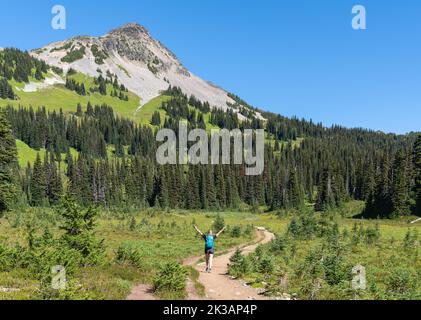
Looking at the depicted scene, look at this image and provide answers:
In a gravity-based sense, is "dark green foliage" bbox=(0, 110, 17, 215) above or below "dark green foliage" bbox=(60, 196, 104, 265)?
above

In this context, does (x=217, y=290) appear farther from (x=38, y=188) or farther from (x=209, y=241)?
(x=38, y=188)

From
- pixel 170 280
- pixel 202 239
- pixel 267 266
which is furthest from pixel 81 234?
pixel 202 239

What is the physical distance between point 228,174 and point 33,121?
88.4m

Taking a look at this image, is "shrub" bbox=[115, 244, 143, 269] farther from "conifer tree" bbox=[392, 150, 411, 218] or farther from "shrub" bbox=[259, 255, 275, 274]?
"conifer tree" bbox=[392, 150, 411, 218]

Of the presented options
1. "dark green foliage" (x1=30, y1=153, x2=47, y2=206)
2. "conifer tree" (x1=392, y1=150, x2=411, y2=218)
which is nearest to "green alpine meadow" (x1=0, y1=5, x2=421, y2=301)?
"conifer tree" (x1=392, y1=150, x2=411, y2=218)

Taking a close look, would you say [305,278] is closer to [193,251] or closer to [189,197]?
[193,251]

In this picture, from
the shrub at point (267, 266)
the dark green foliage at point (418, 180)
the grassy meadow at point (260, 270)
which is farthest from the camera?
the dark green foliage at point (418, 180)

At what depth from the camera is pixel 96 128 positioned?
191 metres

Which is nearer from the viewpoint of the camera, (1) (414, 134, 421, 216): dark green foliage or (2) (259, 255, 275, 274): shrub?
(2) (259, 255, 275, 274): shrub

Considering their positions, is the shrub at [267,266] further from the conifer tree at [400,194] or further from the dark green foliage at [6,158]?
the conifer tree at [400,194]

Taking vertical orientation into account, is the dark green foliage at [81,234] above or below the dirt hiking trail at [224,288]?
above

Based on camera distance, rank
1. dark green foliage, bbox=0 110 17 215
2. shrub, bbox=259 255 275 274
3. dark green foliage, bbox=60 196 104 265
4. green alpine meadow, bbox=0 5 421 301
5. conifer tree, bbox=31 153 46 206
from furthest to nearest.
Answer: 1. conifer tree, bbox=31 153 46 206
2. dark green foliage, bbox=0 110 17 215
3. shrub, bbox=259 255 275 274
4. dark green foliage, bbox=60 196 104 265
5. green alpine meadow, bbox=0 5 421 301

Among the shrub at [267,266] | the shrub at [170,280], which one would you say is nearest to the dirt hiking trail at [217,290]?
the shrub at [170,280]
